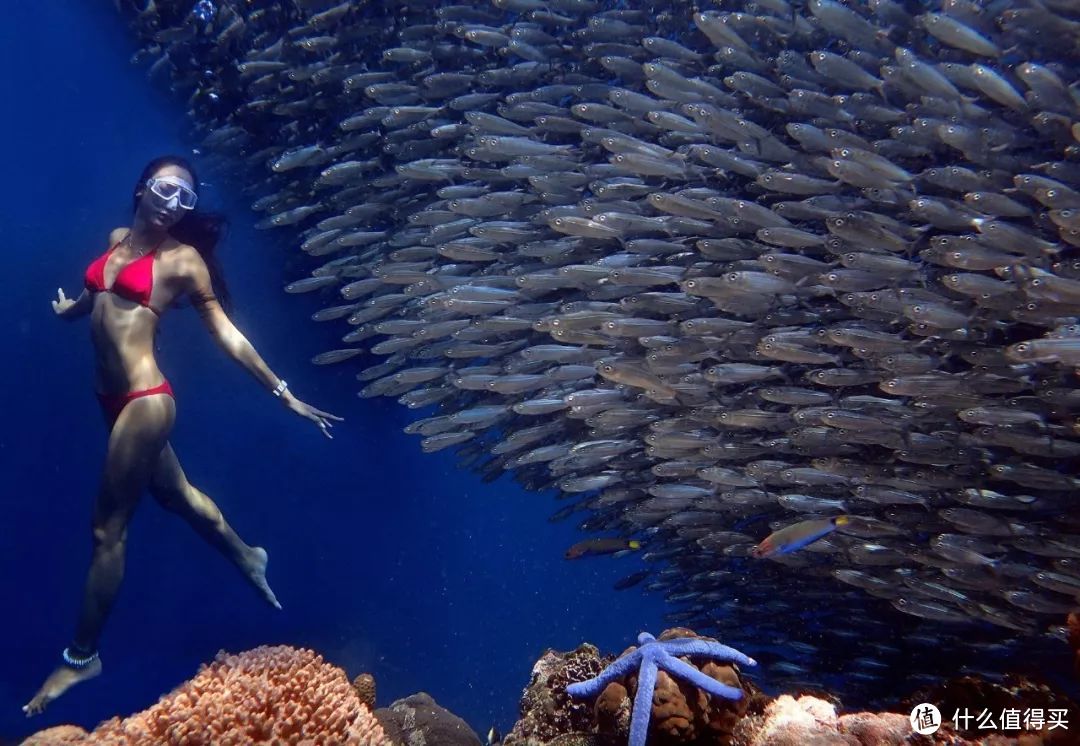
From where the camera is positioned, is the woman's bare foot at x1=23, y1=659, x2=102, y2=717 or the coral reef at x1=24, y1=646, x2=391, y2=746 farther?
the woman's bare foot at x1=23, y1=659, x2=102, y2=717

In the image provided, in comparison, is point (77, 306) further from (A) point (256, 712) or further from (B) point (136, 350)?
(A) point (256, 712)

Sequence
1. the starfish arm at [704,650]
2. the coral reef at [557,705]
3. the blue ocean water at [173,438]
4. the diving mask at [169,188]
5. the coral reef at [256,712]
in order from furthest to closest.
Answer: the blue ocean water at [173,438], the diving mask at [169,188], the coral reef at [557,705], the coral reef at [256,712], the starfish arm at [704,650]

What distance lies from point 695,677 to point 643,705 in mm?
275

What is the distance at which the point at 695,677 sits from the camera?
2922 mm

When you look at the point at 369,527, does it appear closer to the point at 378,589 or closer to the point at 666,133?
the point at 378,589

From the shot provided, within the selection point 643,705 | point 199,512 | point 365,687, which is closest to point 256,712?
point 643,705

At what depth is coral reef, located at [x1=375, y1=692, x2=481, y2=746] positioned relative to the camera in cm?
618

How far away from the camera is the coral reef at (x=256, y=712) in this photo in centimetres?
321

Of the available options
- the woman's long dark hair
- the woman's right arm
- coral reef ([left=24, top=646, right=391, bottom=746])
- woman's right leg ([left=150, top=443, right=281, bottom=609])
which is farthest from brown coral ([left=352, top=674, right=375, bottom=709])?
the woman's right arm

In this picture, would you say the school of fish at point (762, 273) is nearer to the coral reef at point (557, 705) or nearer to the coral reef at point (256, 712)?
the coral reef at point (557, 705)

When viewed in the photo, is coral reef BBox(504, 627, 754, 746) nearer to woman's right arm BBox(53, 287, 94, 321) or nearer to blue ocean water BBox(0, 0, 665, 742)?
woman's right arm BBox(53, 287, 94, 321)

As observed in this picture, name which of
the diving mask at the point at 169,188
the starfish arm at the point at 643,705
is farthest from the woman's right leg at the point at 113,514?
the starfish arm at the point at 643,705

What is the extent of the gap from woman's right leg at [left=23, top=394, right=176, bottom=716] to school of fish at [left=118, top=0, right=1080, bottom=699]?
2.94 meters

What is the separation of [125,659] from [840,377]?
39.4ft
